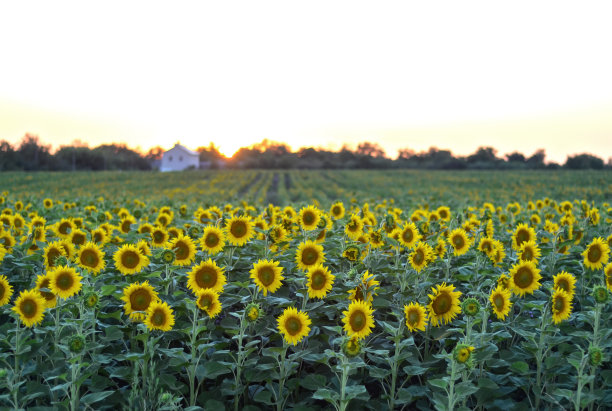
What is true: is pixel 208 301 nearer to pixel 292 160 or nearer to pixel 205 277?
pixel 205 277

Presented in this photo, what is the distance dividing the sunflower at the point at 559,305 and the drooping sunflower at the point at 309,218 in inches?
84.7

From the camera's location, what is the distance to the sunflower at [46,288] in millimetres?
3357

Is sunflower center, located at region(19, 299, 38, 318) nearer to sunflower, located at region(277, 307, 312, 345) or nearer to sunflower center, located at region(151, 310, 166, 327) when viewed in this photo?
sunflower center, located at region(151, 310, 166, 327)

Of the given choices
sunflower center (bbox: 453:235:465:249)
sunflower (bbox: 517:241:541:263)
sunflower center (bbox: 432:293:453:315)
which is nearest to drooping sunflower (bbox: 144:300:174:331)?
sunflower center (bbox: 432:293:453:315)

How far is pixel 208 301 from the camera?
10.5 ft

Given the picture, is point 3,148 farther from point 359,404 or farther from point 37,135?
point 359,404

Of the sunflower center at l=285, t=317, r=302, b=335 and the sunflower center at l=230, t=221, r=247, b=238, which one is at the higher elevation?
the sunflower center at l=230, t=221, r=247, b=238

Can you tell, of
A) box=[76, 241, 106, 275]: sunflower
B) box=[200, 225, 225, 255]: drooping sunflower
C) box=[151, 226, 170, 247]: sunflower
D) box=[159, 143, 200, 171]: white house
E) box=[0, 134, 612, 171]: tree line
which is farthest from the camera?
box=[159, 143, 200, 171]: white house

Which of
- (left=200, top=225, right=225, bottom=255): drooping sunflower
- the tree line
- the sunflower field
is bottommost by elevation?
the sunflower field

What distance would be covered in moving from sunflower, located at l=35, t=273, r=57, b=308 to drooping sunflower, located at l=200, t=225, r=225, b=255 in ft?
3.92

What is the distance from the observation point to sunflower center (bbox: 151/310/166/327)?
3.19 meters

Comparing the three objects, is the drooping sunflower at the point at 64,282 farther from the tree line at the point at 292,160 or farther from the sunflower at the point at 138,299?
the tree line at the point at 292,160

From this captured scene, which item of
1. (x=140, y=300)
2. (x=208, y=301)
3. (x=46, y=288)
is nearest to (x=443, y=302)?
(x=208, y=301)

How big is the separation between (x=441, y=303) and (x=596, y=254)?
6.23 ft
